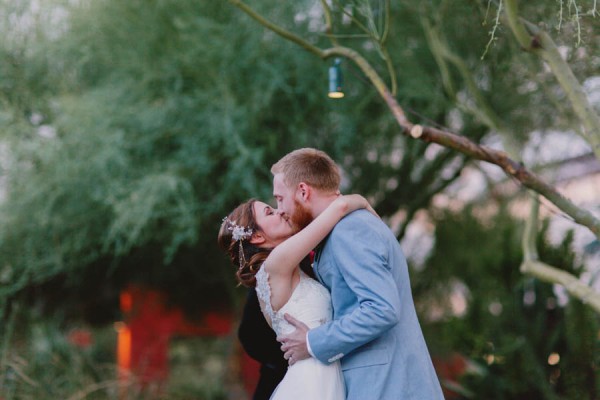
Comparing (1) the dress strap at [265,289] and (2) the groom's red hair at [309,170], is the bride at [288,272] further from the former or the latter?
(2) the groom's red hair at [309,170]

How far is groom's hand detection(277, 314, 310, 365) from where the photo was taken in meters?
2.67

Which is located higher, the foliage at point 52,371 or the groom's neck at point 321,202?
the groom's neck at point 321,202

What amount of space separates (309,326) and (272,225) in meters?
0.54

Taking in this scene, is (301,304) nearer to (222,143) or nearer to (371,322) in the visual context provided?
(371,322)

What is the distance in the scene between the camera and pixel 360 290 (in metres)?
2.47

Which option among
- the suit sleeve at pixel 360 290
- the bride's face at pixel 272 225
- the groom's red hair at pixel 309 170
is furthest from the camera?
the bride's face at pixel 272 225

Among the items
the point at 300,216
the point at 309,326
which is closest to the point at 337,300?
the point at 309,326

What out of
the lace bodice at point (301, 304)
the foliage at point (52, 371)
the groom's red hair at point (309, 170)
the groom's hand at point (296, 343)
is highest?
the groom's red hair at point (309, 170)

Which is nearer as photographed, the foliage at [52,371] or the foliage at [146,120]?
the foliage at [52,371]

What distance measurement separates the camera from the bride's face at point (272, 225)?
3.06 meters

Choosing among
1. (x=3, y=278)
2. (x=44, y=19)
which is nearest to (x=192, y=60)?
(x=44, y=19)

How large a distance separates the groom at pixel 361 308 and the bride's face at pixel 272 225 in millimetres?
256

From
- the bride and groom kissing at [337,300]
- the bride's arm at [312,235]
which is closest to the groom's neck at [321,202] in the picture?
the bride and groom kissing at [337,300]

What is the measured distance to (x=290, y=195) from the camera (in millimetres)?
2795
